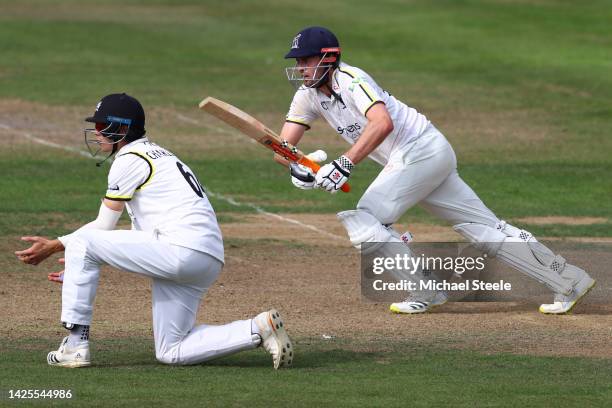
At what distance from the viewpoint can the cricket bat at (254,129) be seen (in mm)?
9469

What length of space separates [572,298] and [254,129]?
9.17ft

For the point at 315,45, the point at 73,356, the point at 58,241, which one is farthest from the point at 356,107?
the point at 73,356

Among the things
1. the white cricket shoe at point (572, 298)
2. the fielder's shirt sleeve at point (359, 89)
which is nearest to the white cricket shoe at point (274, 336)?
the fielder's shirt sleeve at point (359, 89)

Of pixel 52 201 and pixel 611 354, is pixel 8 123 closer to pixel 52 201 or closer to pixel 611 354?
pixel 52 201

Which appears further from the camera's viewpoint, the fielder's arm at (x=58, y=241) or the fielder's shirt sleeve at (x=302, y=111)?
the fielder's shirt sleeve at (x=302, y=111)

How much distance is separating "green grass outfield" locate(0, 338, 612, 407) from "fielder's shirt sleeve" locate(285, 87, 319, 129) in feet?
6.92

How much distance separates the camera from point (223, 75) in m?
25.7

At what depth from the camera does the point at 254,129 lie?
973 centimetres

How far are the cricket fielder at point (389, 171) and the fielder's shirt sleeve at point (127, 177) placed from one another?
5.44 ft

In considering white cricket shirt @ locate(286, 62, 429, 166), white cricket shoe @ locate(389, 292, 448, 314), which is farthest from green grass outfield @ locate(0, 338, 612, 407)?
white cricket shirt @ locate(286, 62, 429, 166)

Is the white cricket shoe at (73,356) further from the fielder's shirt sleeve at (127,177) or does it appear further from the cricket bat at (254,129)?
the cricket bat at (254,129)

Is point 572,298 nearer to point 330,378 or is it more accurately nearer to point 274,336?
point 330,378

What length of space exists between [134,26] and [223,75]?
285 inches

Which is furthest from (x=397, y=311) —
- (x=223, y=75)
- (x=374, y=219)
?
(x=223, y=75)
